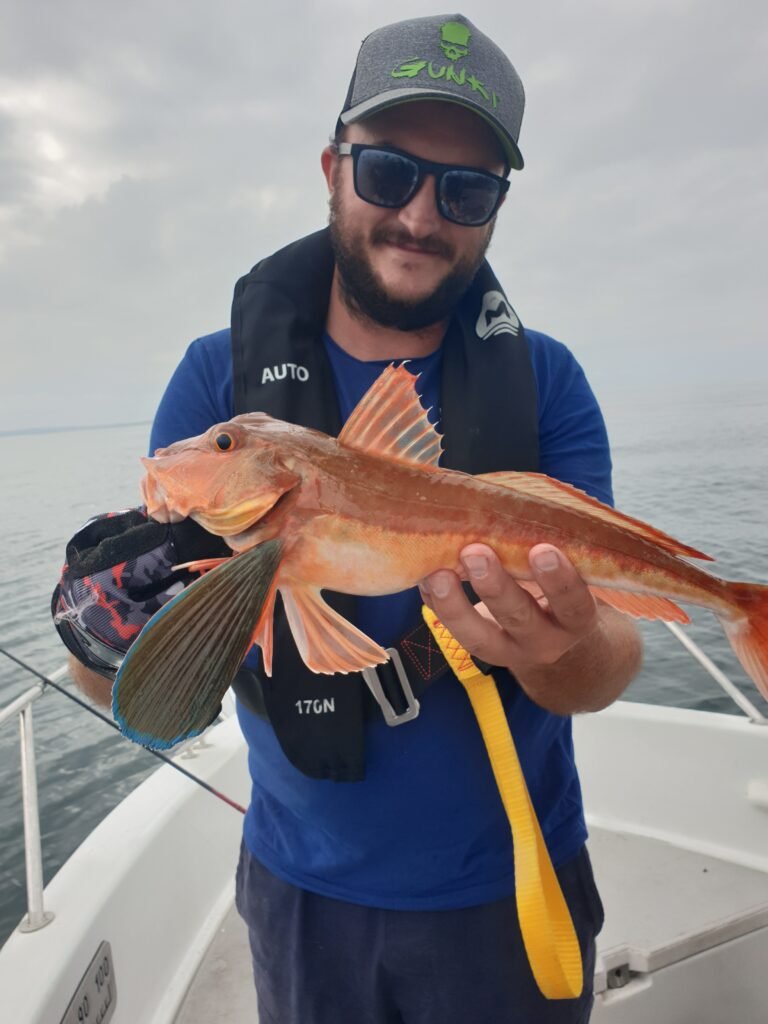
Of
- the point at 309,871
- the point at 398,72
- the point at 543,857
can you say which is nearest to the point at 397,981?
the point at 309,871

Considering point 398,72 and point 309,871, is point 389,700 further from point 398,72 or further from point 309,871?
point 398,72

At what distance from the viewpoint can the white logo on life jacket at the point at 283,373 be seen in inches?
101

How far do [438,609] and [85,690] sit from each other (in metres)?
1.54

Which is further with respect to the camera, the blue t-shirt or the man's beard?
the man's beard

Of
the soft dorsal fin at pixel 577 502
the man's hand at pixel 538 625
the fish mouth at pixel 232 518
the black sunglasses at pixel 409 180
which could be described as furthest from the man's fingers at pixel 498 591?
the black sunglasses at pixel 409 180

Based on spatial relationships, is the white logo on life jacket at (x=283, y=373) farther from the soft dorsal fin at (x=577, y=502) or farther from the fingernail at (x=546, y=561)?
the fingernail at (x=546, y=561)

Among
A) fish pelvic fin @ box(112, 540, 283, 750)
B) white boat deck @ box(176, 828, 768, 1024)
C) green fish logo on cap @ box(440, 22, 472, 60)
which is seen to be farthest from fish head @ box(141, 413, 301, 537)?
white boat deck @ box(176, 828, 768, 1024)

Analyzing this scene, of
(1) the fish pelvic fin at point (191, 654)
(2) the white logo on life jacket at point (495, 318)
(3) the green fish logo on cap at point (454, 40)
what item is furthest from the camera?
(2) the white logo on life jacket at point (495, 318)

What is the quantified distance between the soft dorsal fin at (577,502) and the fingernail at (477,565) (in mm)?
263

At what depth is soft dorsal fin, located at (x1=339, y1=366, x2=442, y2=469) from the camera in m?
1.97

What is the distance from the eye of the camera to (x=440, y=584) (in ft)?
6.16

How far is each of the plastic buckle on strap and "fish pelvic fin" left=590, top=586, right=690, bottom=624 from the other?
72cm

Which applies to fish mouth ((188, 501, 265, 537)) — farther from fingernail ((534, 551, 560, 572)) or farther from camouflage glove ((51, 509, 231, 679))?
fingernail ((534, 551, 560, 572))

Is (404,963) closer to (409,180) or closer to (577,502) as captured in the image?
(577,502)
